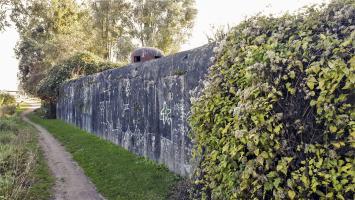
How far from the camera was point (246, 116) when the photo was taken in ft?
11.8

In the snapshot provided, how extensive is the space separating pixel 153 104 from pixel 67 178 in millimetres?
2913

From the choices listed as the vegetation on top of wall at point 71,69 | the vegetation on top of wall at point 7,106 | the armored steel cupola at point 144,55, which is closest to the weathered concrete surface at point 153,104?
the armored steel cupola at point 144,55

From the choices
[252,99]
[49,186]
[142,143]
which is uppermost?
[252,99]

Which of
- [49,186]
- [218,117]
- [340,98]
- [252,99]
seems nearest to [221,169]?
[218,117]

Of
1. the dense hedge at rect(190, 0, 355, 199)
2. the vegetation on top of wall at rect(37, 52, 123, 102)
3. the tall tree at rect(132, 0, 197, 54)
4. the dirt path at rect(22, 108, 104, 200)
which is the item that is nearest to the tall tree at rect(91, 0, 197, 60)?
the tall tree at rect(132, 0, 197, 54)

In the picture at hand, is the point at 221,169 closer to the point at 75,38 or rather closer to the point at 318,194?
the point at 318,194

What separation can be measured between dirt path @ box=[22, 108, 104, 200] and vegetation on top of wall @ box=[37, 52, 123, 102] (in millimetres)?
14058

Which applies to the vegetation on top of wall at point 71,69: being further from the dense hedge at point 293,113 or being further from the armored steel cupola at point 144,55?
the dense hedge at point 293,113

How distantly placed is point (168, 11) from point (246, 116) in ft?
108

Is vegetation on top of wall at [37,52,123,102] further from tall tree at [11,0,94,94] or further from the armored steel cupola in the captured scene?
the armored steel cupola

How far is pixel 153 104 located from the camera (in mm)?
9391

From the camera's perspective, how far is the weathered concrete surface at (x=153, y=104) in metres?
7.37

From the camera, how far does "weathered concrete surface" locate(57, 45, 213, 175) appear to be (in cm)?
737

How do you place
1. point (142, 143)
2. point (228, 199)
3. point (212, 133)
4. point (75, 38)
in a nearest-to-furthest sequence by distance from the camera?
point (228, 199) < point (212, 133) < point (142, 143) < point (75, 38)
